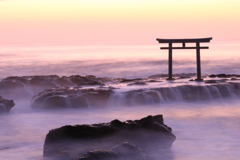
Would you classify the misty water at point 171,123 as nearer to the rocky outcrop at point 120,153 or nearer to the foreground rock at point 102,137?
the foreground rock at point 102,137

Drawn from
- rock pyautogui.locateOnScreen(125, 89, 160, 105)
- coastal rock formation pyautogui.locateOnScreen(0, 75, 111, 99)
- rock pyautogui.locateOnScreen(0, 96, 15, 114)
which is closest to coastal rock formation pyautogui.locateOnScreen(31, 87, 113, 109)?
rock pyautogui.locateOnScreen(125, 89, 160, 105)

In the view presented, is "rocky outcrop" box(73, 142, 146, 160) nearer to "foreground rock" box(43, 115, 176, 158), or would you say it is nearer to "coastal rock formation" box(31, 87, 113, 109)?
"foreground rock" box(43, 115, 176, 158)

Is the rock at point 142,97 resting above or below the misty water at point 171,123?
above

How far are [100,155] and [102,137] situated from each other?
1919 mm

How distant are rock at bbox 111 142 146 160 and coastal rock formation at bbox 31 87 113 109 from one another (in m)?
9.58

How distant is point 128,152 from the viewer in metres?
9.99

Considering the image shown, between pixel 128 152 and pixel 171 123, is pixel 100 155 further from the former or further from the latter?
pixel 171 123

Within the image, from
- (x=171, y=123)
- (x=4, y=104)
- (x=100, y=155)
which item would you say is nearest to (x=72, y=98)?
(x=4, y=104)

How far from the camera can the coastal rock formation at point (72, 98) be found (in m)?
19.5

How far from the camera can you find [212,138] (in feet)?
46.0

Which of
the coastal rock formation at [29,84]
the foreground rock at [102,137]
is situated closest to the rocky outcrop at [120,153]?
the foreground rock at [102,137]

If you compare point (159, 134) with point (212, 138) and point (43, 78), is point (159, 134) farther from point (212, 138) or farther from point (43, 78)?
point (43, 78)

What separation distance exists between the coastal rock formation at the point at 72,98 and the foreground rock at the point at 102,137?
8.27 m

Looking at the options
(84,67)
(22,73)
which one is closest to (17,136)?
(22,73)
